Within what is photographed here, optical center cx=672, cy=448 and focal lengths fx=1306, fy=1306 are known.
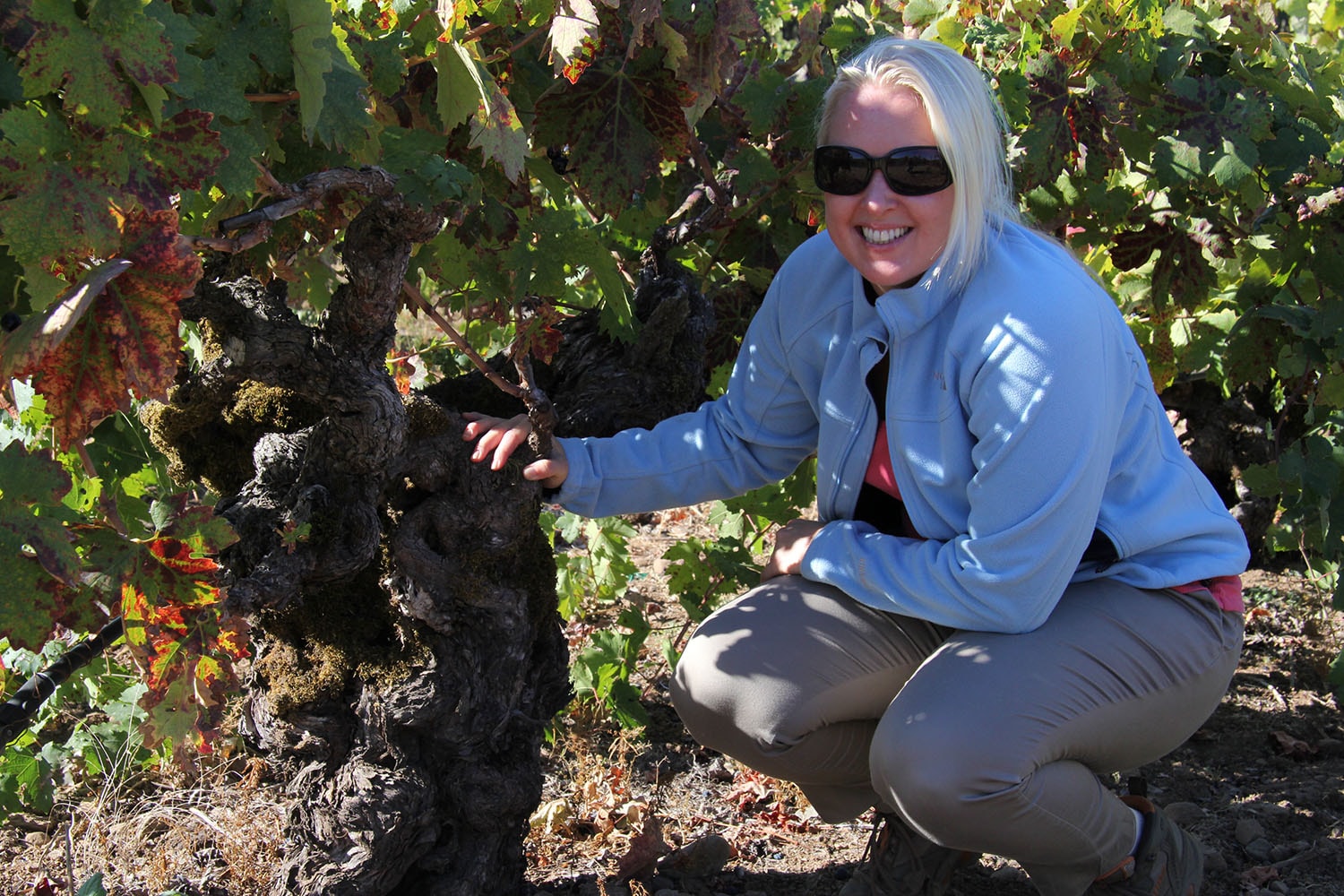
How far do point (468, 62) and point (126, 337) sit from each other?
2.54 ft

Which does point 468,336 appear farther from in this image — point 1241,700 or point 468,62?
point 1241,700

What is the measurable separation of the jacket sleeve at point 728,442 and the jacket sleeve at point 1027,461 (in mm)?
425

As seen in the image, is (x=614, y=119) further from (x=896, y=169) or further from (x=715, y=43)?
(x=896, y=169)

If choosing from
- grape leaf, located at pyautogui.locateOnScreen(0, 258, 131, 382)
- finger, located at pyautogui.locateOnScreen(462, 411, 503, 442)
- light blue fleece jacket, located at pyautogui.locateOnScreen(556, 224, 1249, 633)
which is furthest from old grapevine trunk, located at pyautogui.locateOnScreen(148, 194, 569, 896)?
grape leaf, located at pyautogui.locateOnScreen(0, 258, 131, 382)

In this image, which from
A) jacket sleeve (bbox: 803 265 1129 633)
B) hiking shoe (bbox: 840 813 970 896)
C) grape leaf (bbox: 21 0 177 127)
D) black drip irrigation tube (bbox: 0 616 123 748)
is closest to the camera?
grape leaf (bbox: 21 0 177 127)

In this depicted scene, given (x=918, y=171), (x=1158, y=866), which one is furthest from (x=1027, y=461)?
(x=1158, y=866)

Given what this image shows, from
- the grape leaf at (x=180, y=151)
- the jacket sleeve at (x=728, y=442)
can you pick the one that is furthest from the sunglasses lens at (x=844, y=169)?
the grape leaf at (x=180, y=151)

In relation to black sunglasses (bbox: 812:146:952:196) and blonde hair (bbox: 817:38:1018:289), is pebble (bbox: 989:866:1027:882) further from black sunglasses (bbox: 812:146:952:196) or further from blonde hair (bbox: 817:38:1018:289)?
black sunglasses (bbox: 812:146:952:196)

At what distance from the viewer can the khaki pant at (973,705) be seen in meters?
2.16

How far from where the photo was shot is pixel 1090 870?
233 centimetres

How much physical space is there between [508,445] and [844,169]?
766 millimetres

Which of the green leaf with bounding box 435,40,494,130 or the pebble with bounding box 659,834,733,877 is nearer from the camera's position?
the green leaf with bounding box 435,40,494,130

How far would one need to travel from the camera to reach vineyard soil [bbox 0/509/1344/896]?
9.07 feet

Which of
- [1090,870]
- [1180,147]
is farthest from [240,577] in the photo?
[1180,147]
